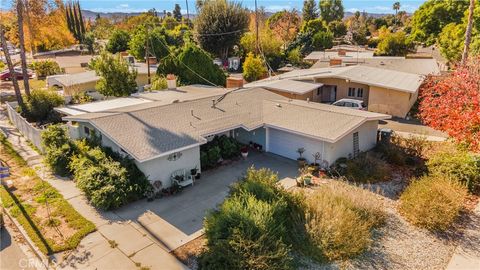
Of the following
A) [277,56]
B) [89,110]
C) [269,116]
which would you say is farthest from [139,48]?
[269,116]

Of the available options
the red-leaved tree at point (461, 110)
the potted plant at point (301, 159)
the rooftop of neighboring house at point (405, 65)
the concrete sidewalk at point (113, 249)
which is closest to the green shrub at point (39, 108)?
the concrete sidewalk at point (113, 249)

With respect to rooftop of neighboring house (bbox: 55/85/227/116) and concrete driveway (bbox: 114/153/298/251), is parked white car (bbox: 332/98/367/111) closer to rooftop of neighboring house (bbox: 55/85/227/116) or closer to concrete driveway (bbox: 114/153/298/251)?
rooftop of neighboring house (bbox: 55/85/227/116)

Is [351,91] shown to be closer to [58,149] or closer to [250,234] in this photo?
[250,234]

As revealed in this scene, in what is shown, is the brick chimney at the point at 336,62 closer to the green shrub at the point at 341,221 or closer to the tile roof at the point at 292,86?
the tile roof at the point at 292,86

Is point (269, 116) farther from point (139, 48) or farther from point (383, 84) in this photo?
point (139, 48)

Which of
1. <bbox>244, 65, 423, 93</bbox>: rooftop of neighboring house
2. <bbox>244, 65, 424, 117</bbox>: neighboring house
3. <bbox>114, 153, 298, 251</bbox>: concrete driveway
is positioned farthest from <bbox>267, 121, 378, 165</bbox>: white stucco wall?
<bbox>244, 65, 423, 93</bbox>: rooftop of neighboring house

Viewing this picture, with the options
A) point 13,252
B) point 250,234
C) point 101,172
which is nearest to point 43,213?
point 13,252
